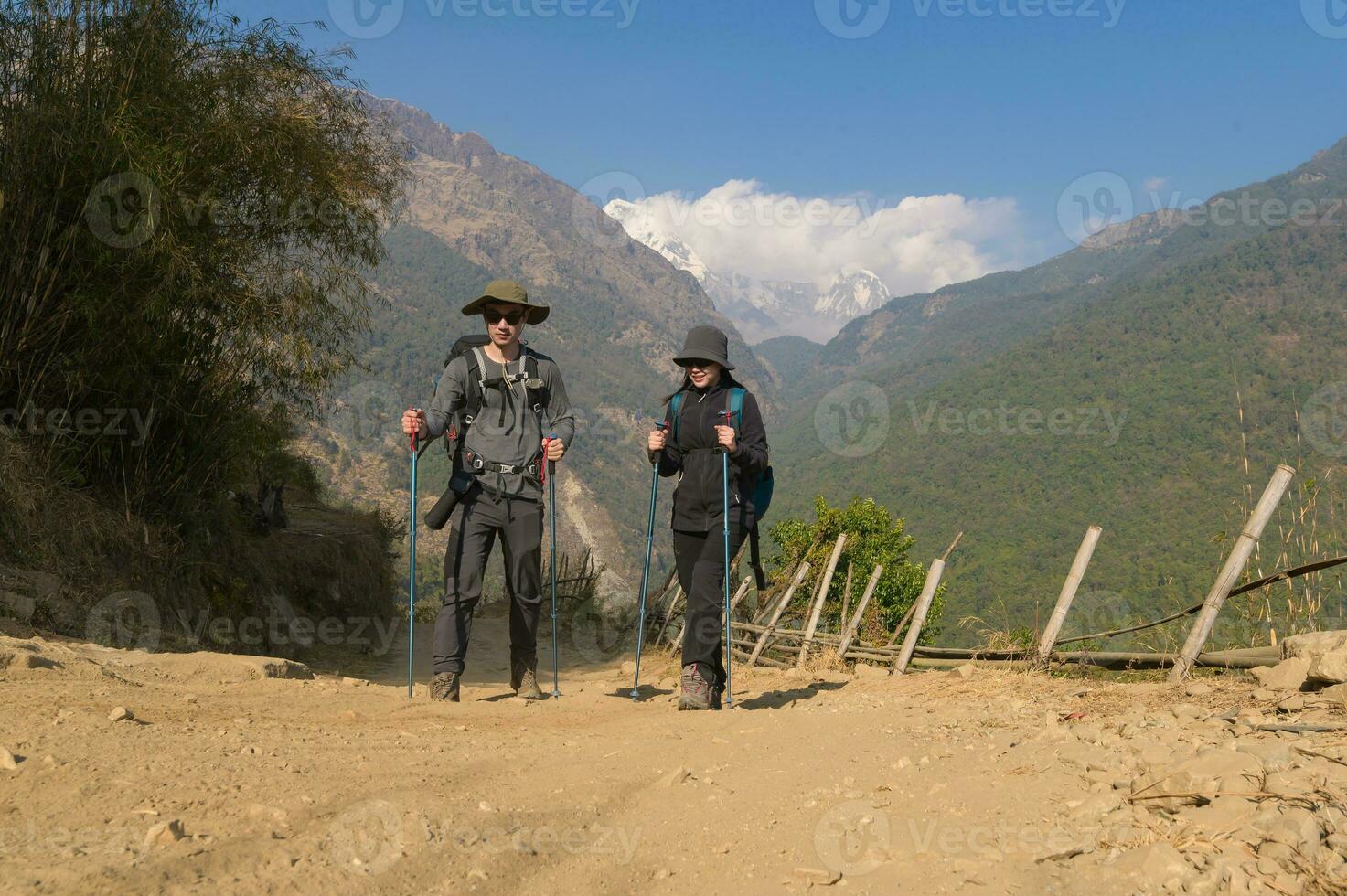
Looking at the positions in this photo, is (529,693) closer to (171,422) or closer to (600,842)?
(600,842)

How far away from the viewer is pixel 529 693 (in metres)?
5.95

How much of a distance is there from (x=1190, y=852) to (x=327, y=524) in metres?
13.2

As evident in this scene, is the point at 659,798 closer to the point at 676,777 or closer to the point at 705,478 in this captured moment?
the point at 676,777

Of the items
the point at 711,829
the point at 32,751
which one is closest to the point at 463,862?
the point at 711,829

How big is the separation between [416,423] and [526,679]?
1.82 metres

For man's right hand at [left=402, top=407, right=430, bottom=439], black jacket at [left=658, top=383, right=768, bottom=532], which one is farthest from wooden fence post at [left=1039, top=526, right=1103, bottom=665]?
man's right hand at [left=402, top=407, right=430, bottom=439]

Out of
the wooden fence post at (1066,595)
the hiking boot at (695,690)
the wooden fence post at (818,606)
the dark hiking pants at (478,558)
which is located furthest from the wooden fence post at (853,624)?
the dark hiking pants at (478,558)

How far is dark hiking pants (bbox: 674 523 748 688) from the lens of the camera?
5352 mm

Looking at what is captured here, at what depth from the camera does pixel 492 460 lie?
5.62 m

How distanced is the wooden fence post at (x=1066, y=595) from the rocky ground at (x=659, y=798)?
1158 millimetres

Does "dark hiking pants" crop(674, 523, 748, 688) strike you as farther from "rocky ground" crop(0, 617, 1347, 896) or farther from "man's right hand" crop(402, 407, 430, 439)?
"man's right hand" crop(402, 407, 430, 439)

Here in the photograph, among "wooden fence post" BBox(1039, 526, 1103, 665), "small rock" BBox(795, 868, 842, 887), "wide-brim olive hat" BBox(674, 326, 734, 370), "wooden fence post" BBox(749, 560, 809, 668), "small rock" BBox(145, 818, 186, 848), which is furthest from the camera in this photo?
"wooden fence post" BBox(749, 560, 809, 668)

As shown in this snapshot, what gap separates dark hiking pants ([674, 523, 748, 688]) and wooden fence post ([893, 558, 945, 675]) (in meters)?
2.02

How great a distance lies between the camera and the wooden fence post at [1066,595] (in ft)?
18.9
